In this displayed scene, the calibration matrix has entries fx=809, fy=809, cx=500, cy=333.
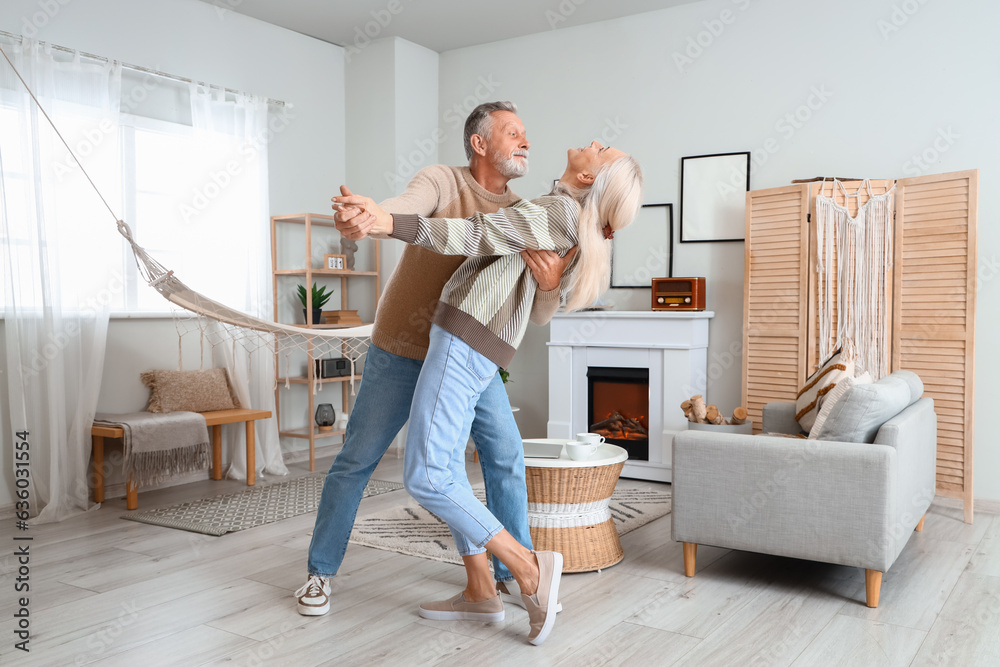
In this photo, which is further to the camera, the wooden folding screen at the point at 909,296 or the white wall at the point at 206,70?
the white wall at the point at 206,70

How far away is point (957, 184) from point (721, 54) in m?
1.53

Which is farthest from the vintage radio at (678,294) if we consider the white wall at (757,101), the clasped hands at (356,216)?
the clasped hands at (356,216)

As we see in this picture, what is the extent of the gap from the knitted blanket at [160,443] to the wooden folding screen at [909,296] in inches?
111

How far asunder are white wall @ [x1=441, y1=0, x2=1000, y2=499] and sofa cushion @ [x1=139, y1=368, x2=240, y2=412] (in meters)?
1.88

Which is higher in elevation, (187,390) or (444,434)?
(444,434)

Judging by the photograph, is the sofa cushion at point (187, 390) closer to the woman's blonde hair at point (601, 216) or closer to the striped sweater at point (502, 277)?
the striped sweater at point (502, 277)

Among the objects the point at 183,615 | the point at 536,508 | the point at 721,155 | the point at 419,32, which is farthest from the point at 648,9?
the point at 183,615

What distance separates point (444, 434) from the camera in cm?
202

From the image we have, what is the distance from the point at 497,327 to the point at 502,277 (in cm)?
13

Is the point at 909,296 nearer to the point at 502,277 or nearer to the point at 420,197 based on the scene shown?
the point at 502,277

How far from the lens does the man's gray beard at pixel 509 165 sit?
2191 mm

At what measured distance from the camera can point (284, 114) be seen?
196 inches

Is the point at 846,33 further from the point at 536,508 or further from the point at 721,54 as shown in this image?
the point at 536,508

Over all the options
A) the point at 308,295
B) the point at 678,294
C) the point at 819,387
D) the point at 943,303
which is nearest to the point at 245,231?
the point at 308,295
